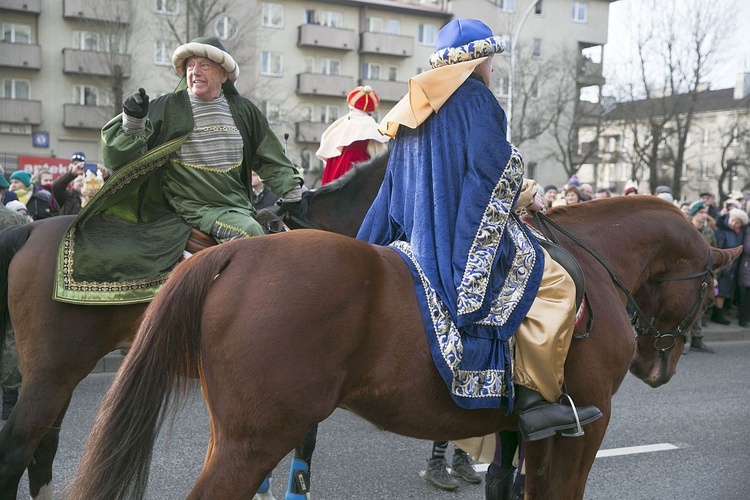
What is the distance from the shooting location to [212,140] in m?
4.34

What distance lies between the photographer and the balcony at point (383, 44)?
142 ft

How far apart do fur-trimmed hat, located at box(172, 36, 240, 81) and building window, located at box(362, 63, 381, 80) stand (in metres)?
41.2

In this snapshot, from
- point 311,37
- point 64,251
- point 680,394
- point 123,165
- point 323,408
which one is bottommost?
point 680,394

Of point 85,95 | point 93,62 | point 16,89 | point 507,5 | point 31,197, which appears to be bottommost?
point 31,197

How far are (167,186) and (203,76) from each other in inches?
26.9

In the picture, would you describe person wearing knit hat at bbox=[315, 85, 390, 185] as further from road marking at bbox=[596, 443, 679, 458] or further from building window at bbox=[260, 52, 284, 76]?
building window at bbox=[260, 52, 284, 76]

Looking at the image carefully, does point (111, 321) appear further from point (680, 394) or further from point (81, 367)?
point (680, 394)

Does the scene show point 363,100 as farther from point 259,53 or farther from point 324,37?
point 324,37

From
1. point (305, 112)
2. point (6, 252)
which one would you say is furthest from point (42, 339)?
point (305, 112)

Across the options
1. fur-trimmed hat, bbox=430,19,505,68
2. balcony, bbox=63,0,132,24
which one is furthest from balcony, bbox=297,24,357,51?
fur-trimmed hat, bbox=430,19,505,68

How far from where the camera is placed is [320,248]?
9.04 feet

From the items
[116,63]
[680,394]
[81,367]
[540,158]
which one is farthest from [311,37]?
[81,367]

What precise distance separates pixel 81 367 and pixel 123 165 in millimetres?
1141

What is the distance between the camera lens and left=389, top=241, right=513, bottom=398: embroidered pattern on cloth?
111 inches
